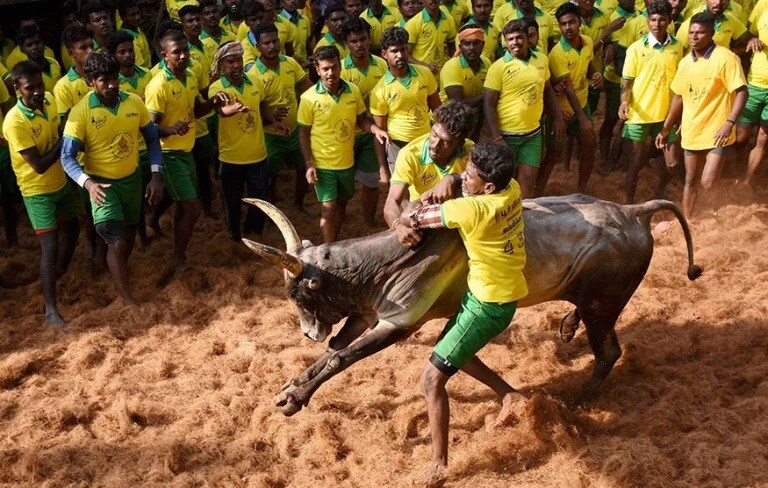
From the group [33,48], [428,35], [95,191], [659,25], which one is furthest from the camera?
[428,35]

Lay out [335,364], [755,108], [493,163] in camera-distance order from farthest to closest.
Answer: [755,108] → [335,364] → [493,163]

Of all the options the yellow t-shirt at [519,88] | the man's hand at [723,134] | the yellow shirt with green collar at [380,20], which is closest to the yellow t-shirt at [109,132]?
the yellow t-shirt at [519,88]

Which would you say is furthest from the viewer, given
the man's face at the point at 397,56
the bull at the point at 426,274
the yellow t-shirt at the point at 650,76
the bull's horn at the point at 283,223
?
the yellow t-shirt at the point at 650,76

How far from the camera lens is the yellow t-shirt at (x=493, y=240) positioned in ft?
16.8

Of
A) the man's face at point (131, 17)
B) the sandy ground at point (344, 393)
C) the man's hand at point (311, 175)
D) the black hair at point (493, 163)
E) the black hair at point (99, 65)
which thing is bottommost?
the sandy ground at point (344, 393)

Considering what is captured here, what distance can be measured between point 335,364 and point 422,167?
164 centimetres

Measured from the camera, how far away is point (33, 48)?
9.26 metres

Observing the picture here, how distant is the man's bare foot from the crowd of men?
1.54 meters

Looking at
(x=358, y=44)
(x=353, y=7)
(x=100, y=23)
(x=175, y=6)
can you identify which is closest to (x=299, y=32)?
(x=353, y=7)

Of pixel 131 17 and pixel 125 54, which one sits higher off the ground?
pixel 125 54

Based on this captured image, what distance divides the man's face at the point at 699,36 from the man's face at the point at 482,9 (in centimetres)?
230

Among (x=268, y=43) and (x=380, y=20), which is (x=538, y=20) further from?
(x=268, y=43)

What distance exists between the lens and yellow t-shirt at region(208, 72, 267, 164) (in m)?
8.71

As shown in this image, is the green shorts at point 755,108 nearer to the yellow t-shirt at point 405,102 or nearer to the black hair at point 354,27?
the yellow t-shirt at point 405,102
